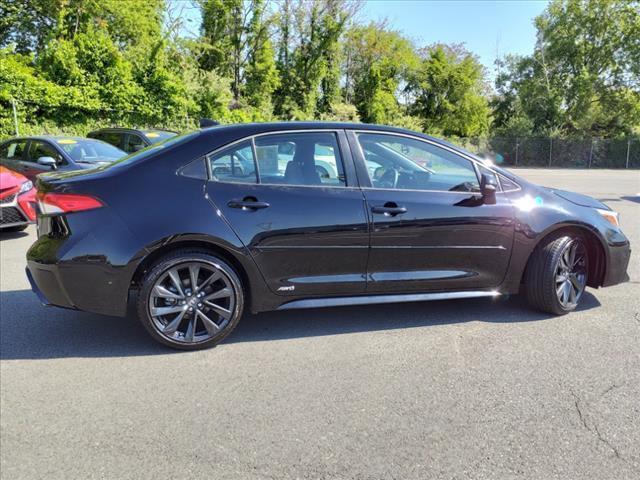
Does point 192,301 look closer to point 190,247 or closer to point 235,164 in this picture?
point 190,247

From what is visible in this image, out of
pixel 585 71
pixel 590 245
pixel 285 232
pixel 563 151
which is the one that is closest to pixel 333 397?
pixel 285 232

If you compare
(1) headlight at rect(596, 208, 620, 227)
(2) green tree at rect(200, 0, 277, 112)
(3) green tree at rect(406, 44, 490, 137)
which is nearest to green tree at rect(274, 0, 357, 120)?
(2) green tree at rect(200, 0, 277, 112)

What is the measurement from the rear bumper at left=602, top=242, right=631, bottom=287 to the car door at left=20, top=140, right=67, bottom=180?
8.13m

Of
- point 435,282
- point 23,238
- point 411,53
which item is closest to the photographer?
point 435,282

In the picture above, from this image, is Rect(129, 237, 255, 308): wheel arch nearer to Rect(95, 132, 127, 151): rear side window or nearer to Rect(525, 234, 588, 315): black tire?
Rect(525, 234, 588, 315): black tire

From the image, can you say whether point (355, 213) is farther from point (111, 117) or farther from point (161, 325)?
point (111, 117)

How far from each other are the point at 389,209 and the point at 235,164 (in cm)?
118

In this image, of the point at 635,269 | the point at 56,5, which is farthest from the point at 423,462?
the point at 56,5

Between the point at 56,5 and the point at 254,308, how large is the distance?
2692 centimetres

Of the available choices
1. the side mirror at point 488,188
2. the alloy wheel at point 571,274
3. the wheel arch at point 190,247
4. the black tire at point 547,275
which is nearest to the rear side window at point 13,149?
the wheel arch at point 190,247

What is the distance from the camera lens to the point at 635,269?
5.77 metres

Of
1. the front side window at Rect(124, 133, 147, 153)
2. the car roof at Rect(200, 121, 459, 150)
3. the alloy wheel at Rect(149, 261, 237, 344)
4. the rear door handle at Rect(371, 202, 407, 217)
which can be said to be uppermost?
the front side window at Rect(124, 133, 147, 153)

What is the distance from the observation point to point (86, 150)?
8.96 m

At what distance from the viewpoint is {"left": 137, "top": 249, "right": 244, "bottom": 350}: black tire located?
3.46 m
